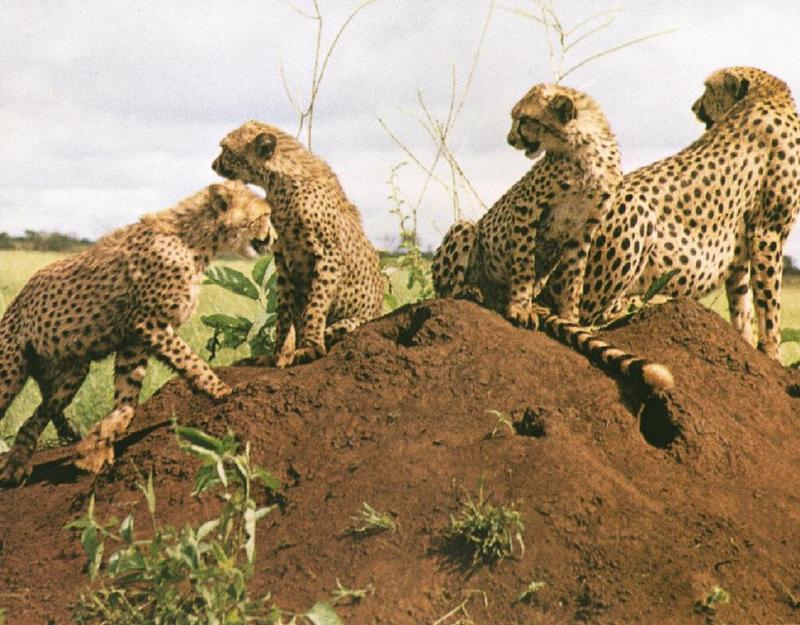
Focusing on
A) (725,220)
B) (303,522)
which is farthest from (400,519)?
(725,220)

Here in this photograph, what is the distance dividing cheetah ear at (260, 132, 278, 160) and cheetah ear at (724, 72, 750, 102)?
2.24 meters

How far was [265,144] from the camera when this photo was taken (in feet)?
17.6

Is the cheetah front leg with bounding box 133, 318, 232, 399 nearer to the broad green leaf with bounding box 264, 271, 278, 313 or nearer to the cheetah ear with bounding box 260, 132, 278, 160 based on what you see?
the cheetah ear with bounding box 260, 132, 278, 160

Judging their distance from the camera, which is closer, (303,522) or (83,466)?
(303,522)

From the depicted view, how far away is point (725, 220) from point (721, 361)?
1131 millimetres

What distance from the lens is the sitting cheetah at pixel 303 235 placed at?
5.28 m

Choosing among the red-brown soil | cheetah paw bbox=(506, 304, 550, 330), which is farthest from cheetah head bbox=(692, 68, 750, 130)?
cheetah paw bbox=(506, 304, 550, 330)

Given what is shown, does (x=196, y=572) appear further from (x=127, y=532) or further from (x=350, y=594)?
(x=350, y=594)

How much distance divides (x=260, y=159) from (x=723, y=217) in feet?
7.15

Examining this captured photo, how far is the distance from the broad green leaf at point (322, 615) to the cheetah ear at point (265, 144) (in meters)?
2.91

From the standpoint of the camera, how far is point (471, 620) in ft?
10.2

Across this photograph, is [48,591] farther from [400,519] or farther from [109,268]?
[109,268]

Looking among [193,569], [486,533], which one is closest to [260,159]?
[486,533]

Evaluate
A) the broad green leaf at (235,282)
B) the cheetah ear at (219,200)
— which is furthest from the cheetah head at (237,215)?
the broad green leaf at (235,282)
